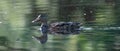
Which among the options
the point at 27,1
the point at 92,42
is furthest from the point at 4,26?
the point at 92,42

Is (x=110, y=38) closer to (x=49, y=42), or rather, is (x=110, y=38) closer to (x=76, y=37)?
(x=76, y=37)

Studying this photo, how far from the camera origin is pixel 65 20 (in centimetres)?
424

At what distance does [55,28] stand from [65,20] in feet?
0.53

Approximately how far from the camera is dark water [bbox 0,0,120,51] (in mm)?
3963

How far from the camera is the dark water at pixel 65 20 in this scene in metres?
3.96

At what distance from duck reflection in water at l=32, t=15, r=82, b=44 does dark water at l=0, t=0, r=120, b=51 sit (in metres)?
0.05

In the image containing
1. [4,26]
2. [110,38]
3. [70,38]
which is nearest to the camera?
[110,38]

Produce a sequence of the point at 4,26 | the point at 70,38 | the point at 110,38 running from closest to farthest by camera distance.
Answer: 1. the point at 110,38
2. the point at 70,38
3. the point at 4,26

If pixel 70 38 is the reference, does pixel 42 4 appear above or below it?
above

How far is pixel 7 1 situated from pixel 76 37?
3.15 feet

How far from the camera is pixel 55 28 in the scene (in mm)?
4309

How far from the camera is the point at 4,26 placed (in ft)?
15.2

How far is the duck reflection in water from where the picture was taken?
4.18m

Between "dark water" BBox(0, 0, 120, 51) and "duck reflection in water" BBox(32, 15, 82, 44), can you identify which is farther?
"duck reflection in water" BBox(32, 15, 82, 44)
